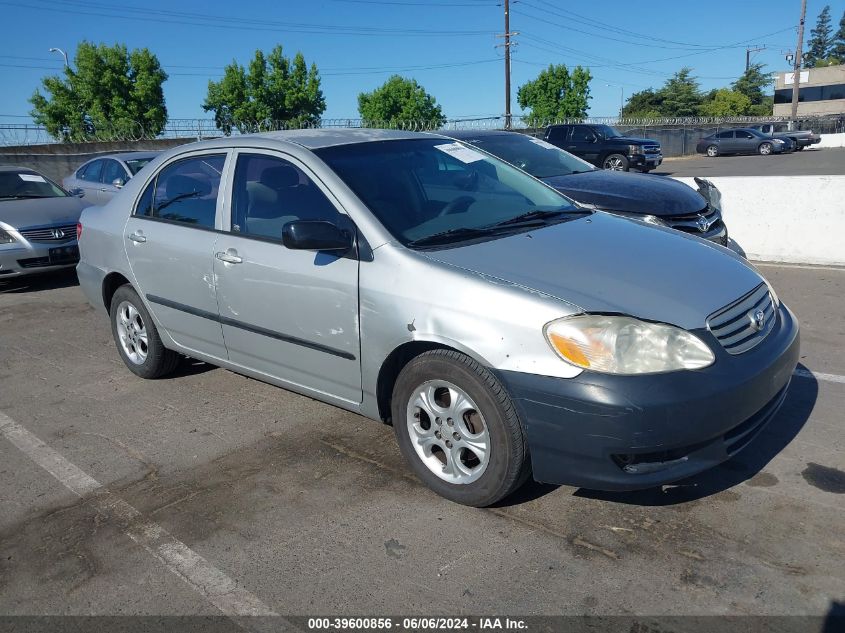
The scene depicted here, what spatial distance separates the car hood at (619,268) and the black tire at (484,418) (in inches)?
17.0

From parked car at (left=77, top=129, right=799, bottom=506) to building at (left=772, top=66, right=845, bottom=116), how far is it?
81087 millimetres

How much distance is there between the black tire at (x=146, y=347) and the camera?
16.5ft

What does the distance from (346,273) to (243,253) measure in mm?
839

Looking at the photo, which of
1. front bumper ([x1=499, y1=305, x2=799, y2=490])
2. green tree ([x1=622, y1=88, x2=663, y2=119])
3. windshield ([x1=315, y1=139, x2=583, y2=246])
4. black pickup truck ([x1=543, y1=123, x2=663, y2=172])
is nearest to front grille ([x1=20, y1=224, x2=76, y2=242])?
windshield ([x1=315, y1=139, x2=583, y2=246])

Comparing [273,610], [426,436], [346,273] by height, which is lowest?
[273,610]

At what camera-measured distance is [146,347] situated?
5.20 m

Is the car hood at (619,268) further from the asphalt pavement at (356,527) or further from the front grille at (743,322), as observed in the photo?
the asphalt pavement at (356,527)

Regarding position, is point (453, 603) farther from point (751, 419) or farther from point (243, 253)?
point (243, 253)

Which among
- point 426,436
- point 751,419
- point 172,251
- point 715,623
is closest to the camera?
point 715,623

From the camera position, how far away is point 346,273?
350 centimetres

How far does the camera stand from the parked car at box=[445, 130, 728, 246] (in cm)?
670

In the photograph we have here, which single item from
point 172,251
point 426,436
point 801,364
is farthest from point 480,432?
point 801,364

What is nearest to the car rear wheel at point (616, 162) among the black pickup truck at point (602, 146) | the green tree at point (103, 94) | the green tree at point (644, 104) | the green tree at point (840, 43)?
the black pickup truck at point (602, 146)

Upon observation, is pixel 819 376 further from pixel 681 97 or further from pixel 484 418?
pixel 681 97
